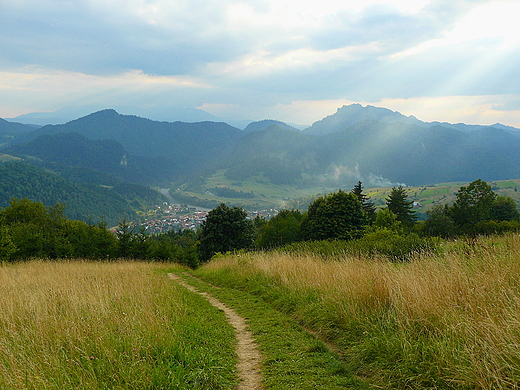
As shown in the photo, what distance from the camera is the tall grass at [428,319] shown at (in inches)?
144

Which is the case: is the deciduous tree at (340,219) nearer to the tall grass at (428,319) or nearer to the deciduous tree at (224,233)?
the deciduous tree at (224,233)

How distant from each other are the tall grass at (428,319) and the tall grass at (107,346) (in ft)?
6.92

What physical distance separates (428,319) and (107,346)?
482 centimetres

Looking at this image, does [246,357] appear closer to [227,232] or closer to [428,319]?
[428,319]

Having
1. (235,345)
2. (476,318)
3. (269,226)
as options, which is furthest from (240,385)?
(269,226)

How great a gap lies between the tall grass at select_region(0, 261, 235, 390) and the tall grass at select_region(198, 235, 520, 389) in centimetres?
211

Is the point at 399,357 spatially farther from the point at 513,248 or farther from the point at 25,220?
the point at 25,220

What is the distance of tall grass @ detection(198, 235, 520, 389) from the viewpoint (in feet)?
12.0

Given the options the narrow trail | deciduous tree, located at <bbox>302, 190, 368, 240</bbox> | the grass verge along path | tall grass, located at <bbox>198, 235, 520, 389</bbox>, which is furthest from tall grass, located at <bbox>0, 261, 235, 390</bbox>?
deciduous tree, located at <bbox>302, 190, 368, 240</bbox>

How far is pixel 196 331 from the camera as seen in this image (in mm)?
6066

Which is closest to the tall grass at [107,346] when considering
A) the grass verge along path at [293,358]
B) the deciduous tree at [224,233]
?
the grass verge along path at [293,358]

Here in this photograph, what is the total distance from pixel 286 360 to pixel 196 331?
1.85 metres

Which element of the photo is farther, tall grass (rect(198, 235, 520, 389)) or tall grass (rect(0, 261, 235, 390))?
tall grass (rect(0, 261, 235, 390))

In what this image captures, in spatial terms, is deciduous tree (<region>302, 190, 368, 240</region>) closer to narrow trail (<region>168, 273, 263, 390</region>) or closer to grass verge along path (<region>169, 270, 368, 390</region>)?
grass verge along path (<region>169, 270, 368, 390</region>)
